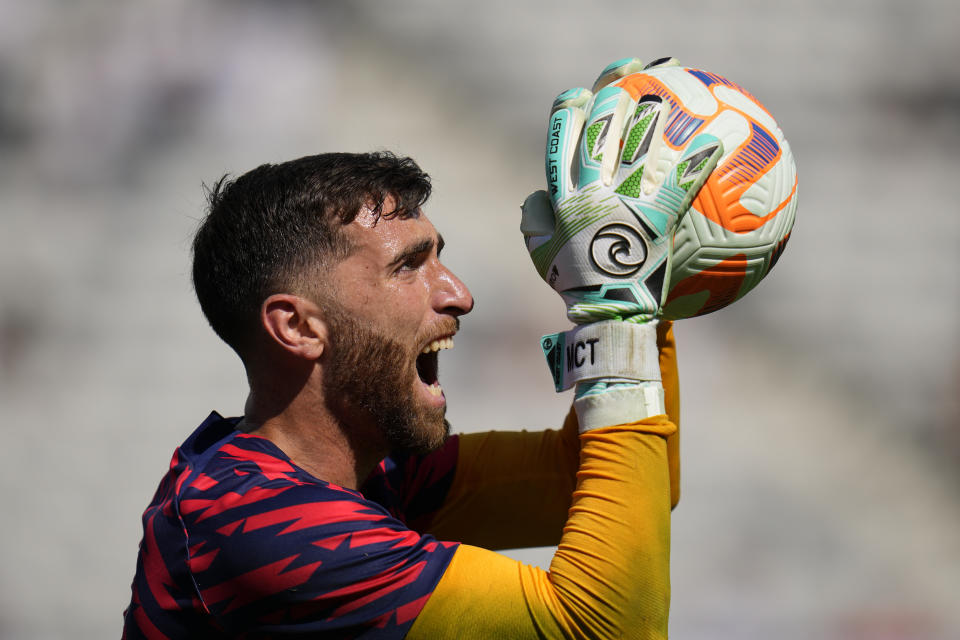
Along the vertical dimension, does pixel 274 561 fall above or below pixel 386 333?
below

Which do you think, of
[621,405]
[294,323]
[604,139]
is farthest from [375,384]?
[604,139]

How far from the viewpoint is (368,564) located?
1.31 m

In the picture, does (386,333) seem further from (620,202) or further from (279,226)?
(620,202)

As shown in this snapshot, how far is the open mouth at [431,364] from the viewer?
67.0 inches

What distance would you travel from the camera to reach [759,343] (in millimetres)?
3266

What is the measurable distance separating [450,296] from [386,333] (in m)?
0.16

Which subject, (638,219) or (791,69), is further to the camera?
(791,69)

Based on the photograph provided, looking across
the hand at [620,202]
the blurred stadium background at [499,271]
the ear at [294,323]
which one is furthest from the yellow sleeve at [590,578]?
the blurred stadium background at [499,271]

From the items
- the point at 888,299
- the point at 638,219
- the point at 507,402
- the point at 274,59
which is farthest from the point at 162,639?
the point at 888,299

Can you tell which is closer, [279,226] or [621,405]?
[621,405]

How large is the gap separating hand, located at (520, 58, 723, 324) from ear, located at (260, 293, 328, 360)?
44cm

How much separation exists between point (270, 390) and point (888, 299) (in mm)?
2521

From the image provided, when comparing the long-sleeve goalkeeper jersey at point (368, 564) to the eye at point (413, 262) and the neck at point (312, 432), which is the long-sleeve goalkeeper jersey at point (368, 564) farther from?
Answer: the eye at point (413, 262)

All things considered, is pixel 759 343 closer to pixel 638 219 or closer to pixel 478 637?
pixel 638 219
